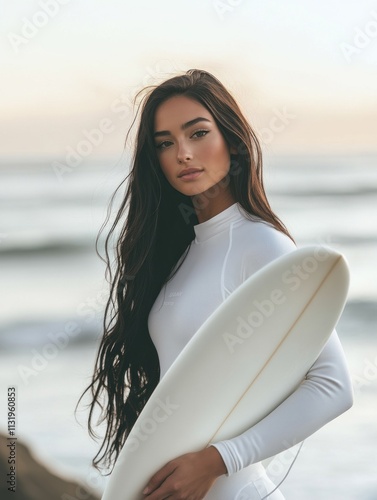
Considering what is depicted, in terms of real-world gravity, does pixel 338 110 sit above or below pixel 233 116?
below

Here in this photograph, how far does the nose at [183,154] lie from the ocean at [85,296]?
11.8 ft

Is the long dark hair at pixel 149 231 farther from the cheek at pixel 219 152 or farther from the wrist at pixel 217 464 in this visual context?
the wrist at pixel 217 464

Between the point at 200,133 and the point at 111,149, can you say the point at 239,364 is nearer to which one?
the point at 200,133

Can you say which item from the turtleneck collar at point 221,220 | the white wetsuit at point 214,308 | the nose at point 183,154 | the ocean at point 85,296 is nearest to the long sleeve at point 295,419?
the white wetsuit at point 214,308

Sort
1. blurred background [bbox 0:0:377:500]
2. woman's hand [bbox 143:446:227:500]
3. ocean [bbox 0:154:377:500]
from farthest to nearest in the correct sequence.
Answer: blurred background [bbox 0:0:377:500] → ocean [bbox 0:154:377:500] → woman's hand [bbox 143:446:227:500]

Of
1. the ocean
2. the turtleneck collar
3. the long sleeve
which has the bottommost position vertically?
the ocean

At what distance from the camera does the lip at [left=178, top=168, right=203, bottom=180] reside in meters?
1.70

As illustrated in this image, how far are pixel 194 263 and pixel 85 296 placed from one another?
5.73 metres

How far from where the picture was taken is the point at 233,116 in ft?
5.76

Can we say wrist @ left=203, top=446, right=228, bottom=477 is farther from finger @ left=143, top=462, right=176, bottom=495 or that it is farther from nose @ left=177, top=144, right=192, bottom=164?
nose @ left=177, top=144, right=192, bottom=164

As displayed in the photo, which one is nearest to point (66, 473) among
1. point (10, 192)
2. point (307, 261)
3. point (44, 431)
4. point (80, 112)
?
point (44, 431)

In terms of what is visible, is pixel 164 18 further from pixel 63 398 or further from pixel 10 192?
pixel 63 398

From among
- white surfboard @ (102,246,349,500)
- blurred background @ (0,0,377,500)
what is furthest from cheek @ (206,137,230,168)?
blurred background @ (0,0,377,500)

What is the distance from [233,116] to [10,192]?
22.0 ft
